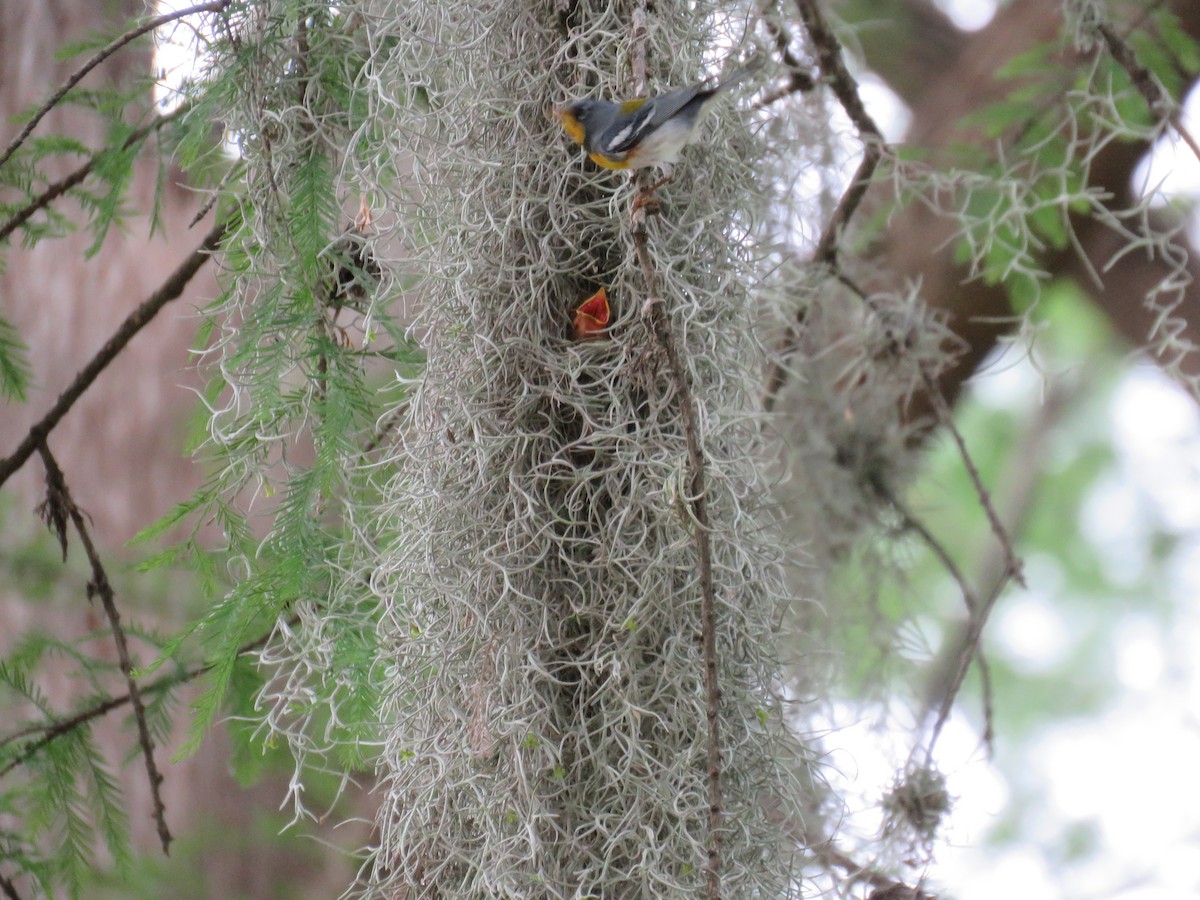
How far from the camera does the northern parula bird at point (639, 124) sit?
1.06m

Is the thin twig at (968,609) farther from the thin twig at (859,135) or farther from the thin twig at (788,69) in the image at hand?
the thin twig at (788,69)

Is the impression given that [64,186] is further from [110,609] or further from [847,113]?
[847,113]

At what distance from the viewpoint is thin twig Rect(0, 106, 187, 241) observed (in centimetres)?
150

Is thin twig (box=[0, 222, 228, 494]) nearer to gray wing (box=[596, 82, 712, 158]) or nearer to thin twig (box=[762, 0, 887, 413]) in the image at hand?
gray wing (box=[596, 82, 712, 158])

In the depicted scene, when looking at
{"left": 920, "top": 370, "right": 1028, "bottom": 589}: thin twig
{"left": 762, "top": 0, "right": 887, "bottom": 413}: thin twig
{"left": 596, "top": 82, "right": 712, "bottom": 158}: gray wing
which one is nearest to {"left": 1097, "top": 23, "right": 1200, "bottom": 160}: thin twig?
{"left": 762, "top": 0, "right": 887, "bottom": 413}: thin twig

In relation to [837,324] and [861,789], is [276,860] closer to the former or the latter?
[861,789]

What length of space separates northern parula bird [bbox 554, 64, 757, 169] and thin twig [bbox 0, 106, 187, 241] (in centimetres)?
63

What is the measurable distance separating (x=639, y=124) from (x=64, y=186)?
0.95 m

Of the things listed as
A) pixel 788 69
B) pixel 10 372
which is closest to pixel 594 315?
pixel 788 69

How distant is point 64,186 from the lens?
5.11 ft

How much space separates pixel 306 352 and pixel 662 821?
652mm

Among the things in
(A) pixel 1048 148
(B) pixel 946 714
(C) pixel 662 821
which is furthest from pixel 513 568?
(A) pixel 1048 148

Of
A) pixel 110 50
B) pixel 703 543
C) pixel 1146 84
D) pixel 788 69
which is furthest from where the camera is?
pixel 788 69

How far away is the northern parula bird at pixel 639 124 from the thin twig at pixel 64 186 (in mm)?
631
